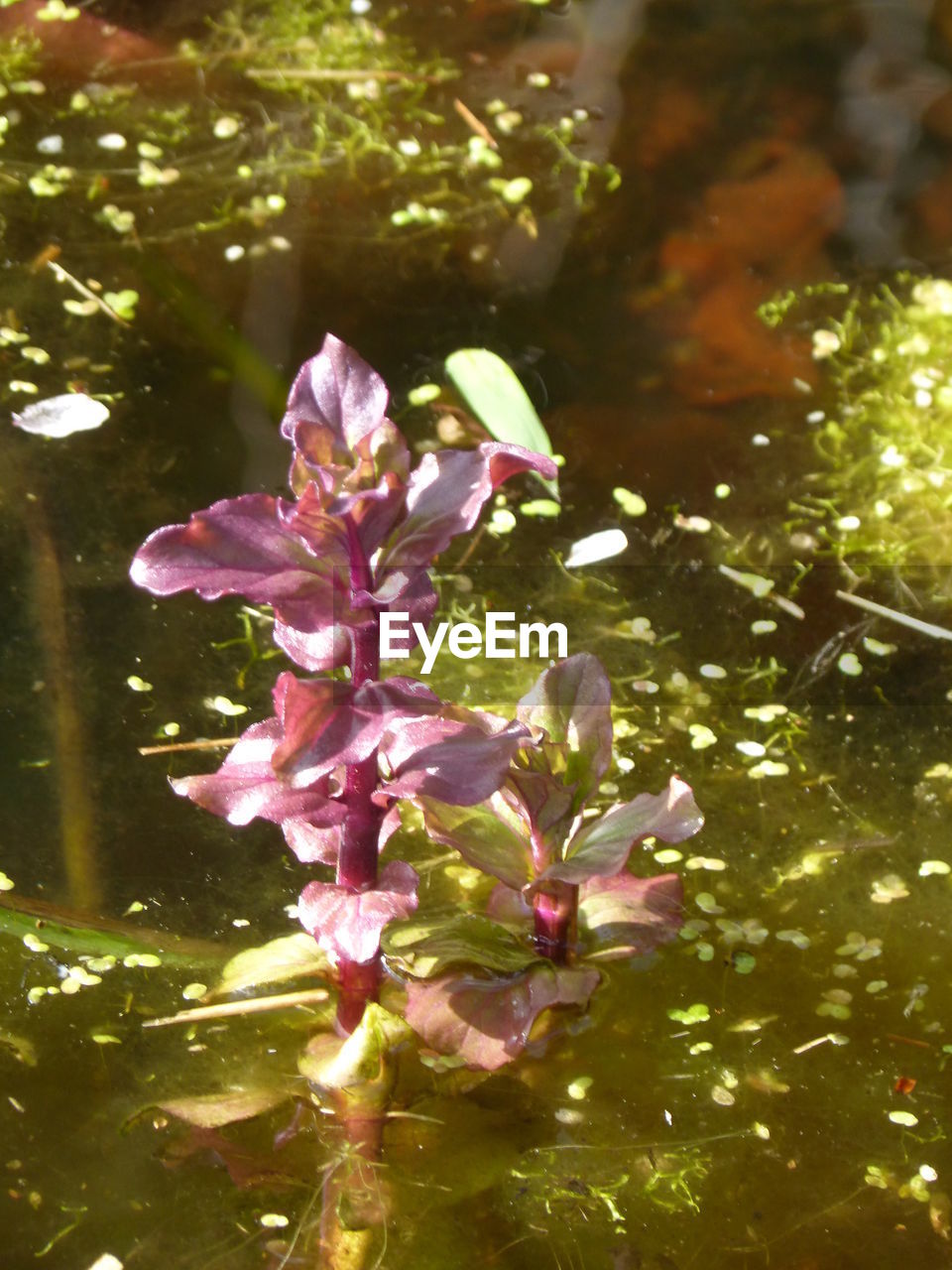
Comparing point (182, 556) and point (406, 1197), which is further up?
point (182, 556)

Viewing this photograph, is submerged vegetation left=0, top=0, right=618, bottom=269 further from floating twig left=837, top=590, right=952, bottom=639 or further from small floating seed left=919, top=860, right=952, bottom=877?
small floating seed left=919, top=860, right=952, bottom=877

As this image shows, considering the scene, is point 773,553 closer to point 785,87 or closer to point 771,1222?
point 771,1222

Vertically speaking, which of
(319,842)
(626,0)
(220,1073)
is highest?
(626,0)

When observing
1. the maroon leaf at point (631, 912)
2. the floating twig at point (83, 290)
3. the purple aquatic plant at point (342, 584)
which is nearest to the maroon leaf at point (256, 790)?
the purple aquatic plant at point (342, 584)

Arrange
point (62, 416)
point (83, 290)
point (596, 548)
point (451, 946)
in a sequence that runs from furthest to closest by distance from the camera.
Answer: point (83, 290), point (62, 416), point (596, 548), point (451, 946)

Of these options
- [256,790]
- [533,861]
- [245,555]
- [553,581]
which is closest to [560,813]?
[533,861]

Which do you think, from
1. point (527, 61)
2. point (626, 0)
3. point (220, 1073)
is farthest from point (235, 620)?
point (626, 0)
